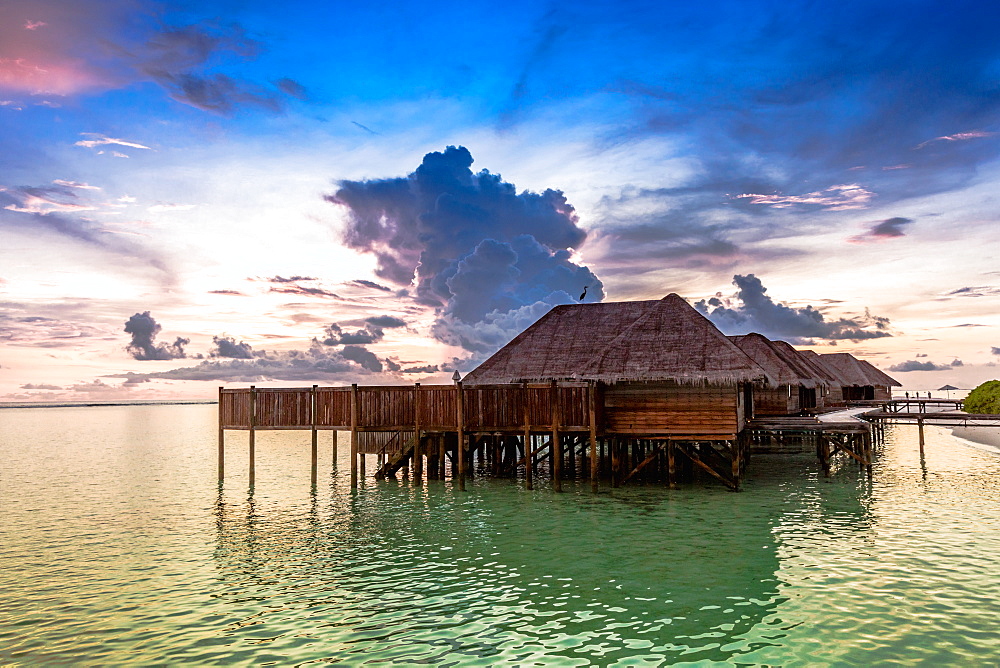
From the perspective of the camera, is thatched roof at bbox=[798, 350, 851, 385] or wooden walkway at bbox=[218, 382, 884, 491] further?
thatched roof at bbox=[798, 350, 851, 385]

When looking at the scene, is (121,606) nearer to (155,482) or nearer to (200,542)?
(200,542)

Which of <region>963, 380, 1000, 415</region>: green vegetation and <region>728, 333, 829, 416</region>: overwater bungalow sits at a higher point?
<region>728, 333, 829, 416</region>: overwater bungalow

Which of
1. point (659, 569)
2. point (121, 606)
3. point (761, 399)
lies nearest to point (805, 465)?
point (761, 399)

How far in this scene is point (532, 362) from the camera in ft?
94.4

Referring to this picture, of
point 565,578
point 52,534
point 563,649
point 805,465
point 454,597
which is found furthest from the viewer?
point 805,465

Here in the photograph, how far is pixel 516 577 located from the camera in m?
14.7

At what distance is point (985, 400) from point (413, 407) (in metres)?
44.0

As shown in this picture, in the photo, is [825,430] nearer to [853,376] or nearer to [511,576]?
[511,576]

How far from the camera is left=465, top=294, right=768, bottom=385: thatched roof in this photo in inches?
972

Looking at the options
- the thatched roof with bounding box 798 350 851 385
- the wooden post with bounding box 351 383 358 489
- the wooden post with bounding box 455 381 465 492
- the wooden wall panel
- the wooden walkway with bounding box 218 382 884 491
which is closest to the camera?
the wooden wall panel

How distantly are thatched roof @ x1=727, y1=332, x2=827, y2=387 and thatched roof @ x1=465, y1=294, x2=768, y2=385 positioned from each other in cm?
901

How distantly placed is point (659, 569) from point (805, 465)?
72.3 ft

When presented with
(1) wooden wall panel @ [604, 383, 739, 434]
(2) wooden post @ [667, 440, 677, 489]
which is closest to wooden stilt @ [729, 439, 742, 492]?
(1) wooden wall panel @ [604, 383, 739, 434]

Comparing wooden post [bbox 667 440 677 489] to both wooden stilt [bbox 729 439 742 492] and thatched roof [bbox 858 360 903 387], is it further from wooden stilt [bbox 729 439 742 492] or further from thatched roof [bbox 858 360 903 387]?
thatched roof [bbox 858 360 903 387]
